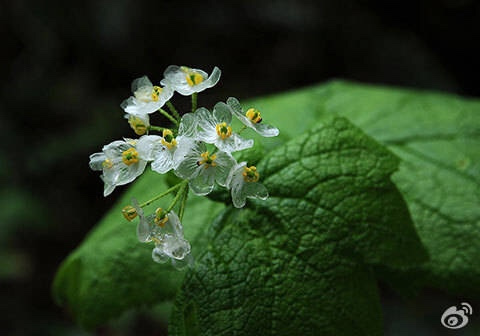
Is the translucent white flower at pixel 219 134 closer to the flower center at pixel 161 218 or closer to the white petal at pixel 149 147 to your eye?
the white petal at pixel 149 147

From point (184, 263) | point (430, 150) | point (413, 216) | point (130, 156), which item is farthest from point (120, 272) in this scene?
point (430, 150)

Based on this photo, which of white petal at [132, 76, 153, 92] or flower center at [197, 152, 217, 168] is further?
white petal at [132, 76, 153, 92]

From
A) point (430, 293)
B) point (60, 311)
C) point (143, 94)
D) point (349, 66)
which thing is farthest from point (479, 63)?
point (60, 311)

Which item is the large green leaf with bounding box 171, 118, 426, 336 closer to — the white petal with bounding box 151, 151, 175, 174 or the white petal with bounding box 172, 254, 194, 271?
the white petal with bounding box 172, 254, 194, 271

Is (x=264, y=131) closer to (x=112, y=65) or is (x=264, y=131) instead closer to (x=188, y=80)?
(x=188, y=80)

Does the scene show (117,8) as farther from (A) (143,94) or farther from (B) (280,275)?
(B) (280,275)

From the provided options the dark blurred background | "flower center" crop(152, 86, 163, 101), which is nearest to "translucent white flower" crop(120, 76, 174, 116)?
"flower center" crop(152, 86, 163, 101)

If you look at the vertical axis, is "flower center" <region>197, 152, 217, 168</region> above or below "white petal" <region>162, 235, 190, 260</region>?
above
